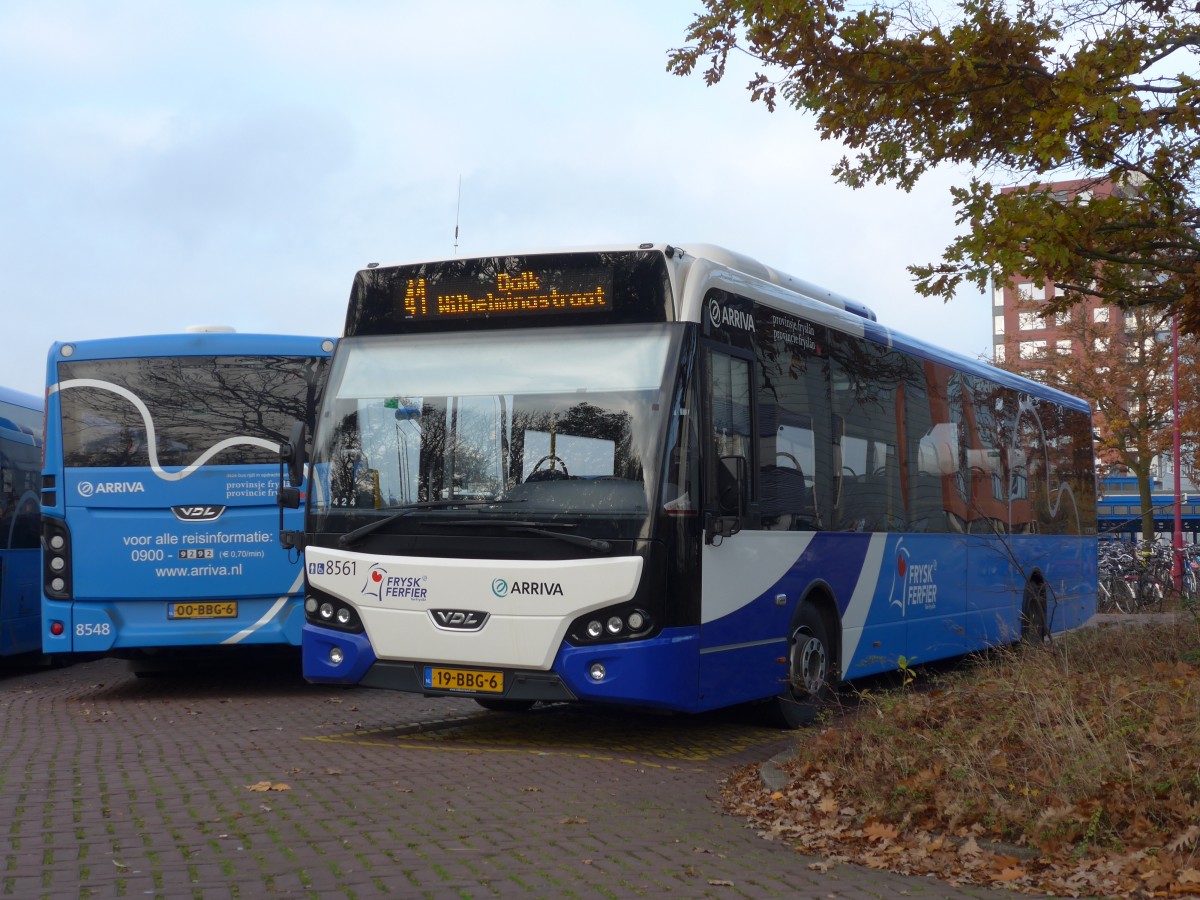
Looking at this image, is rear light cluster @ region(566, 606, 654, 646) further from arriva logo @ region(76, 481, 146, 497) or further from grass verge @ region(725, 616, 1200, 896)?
arriva logo @ region(76, 481, 146, 497)

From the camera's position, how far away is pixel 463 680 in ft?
Result: 30.5

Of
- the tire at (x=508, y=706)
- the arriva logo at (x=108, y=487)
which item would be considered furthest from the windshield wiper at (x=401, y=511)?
the arriva logo at (x=108, y=487)

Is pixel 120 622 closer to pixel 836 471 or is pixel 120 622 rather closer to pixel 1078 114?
pixel 836 471

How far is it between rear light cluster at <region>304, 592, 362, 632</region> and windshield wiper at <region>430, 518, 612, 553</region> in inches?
37.1

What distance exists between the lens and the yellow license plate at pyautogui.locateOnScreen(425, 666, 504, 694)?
9188 mm

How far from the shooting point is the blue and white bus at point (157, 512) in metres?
12.6

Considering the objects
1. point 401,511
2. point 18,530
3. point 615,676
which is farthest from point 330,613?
point 18,530

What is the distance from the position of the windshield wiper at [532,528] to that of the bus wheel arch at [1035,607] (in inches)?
290

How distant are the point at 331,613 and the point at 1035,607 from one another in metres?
8.91

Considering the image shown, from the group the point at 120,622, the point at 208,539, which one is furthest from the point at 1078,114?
the point at 120,622

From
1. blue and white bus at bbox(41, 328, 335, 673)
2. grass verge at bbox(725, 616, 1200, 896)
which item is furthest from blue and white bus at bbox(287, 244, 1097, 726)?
blue and white bus at bbox(41, 328, 335, 673)

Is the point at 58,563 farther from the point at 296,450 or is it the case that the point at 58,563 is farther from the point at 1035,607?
the point at 1035,607

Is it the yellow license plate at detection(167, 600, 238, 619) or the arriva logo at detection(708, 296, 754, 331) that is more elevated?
the arriva logo at detection(708, 296, 754, 331)

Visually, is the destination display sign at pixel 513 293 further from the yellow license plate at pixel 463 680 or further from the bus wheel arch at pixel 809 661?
the bus wheel arch at pixel 809 661
